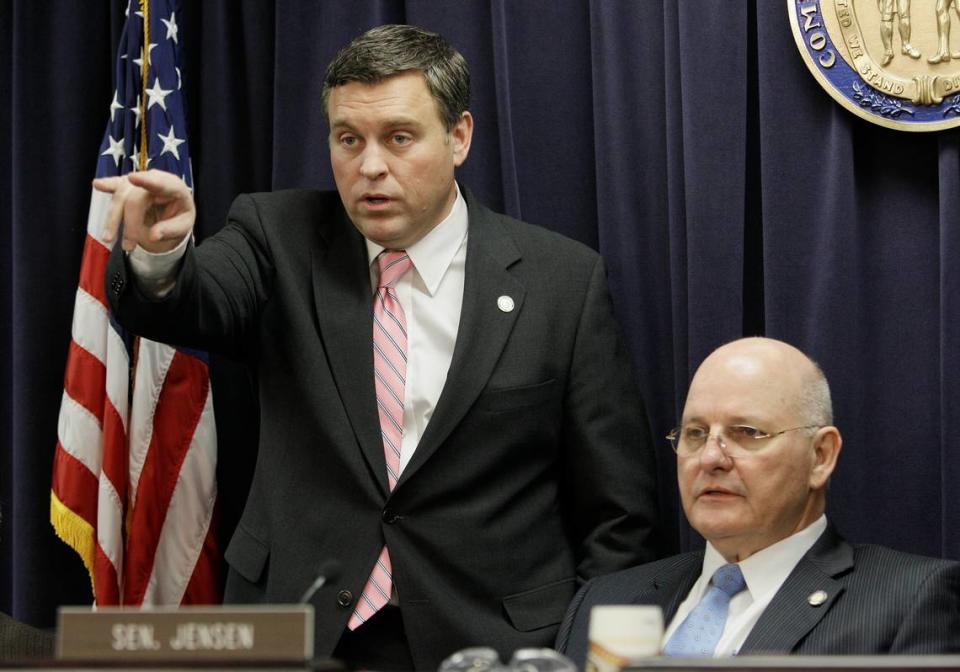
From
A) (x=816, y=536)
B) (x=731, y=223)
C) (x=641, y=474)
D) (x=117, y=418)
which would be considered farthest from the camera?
(x=117, y=418)

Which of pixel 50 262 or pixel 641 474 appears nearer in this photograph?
pixel 641 474

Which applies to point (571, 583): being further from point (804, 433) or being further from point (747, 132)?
point (747, 132)

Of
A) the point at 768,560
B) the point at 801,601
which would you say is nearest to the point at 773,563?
the point at 768,560

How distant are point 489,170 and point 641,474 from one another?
3.32ft

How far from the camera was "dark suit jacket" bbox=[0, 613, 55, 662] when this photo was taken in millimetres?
2797

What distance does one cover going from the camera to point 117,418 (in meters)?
3.58

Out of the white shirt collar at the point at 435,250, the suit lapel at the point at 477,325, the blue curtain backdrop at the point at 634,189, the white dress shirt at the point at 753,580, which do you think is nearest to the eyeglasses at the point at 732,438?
the white dress shirt at the point at 753,580

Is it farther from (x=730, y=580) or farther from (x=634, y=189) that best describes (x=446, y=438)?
(x=634, y=189)

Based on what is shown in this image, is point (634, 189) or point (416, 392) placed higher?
point (634, 189)

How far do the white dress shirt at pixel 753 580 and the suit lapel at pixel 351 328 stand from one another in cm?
68

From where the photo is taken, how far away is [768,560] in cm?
260

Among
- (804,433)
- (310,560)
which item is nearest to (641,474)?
(804,433)

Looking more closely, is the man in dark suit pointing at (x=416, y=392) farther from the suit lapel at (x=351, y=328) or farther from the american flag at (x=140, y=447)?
the american flag at (x=140, y=447)

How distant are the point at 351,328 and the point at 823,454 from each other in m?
1.03
